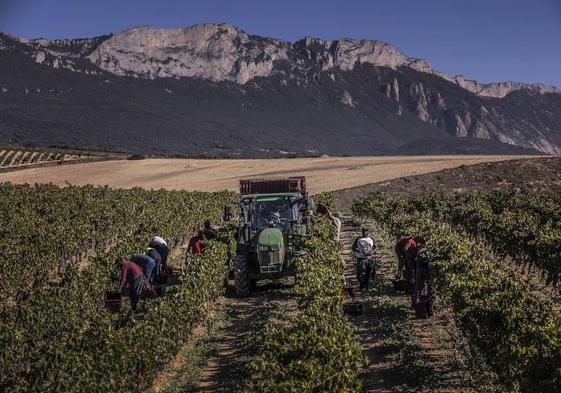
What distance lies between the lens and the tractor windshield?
18.6 metres

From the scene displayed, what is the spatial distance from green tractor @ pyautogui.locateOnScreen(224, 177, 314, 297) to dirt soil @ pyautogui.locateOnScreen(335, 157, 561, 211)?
29544 millimetres

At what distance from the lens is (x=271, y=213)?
18.7m

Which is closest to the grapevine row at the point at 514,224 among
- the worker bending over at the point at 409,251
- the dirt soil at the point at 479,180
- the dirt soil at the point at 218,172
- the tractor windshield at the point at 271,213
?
the worker bending over at the point at 409,251

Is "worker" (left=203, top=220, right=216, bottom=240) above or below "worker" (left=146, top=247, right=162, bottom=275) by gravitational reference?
above

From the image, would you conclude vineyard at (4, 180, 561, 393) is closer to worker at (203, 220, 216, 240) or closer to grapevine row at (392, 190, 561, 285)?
grapevine row at (392, 190, 561, 285)

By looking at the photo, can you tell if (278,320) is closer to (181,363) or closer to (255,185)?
(181,363)

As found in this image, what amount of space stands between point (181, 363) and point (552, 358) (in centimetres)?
642

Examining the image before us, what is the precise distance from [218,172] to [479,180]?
27968 mm

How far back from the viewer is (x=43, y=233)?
79.5 ft

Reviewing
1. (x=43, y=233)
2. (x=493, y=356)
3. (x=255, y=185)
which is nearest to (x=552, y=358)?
(x=493, y=356)

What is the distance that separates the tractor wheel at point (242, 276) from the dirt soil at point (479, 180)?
30.6 meters

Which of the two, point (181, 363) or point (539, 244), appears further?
point (539, 244)

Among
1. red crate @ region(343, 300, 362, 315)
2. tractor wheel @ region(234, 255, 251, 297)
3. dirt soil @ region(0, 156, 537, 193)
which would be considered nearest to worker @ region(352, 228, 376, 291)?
red crate @ region(343, 300, 362, 315)

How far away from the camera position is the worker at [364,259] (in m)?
18.1
